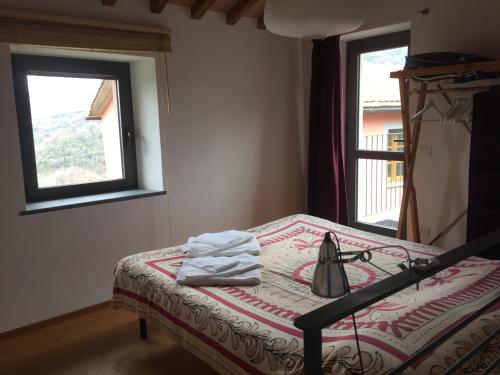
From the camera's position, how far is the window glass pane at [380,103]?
3553 millimetres

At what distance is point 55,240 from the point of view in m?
2.75

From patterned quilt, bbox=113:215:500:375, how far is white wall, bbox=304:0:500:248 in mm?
801

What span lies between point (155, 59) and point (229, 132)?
2.79 feet

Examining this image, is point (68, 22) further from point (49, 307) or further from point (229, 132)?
point (49, 307)

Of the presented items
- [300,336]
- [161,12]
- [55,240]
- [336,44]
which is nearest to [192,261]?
[300,336]

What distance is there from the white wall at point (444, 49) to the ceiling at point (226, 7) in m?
0.91

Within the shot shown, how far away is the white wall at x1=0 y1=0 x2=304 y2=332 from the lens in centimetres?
261

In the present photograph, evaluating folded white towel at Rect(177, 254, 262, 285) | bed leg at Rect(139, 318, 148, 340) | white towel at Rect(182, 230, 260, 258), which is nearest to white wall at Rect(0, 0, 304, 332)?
bed leg at Rect(139, 318, 148, 340)

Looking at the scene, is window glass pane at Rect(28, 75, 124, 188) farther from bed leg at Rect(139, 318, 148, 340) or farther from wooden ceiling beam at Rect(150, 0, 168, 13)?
bed leg at Rect(139, 318, 148, 340)

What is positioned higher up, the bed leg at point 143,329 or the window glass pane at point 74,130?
the window glass pane at point 74,130

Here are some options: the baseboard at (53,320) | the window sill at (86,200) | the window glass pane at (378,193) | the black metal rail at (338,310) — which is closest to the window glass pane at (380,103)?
the window glass pane at (378,193)

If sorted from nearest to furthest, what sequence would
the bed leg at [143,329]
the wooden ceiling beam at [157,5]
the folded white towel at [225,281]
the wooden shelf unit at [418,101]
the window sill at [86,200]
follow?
the folded white towel at [225,281]
the wooden shelf unit at [418,101]
the bed leg at [143,329]
the window sill at [86,200]
the wooden ceiling beam at [157,5]

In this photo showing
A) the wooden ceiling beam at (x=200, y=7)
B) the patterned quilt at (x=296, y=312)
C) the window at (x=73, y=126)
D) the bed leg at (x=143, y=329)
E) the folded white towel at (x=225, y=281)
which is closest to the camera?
the patterned quilt at (x=296, y=312)

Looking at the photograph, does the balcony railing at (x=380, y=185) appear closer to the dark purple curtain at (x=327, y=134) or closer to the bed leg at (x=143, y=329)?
the dark purple curtain at (x=327, y=134)
